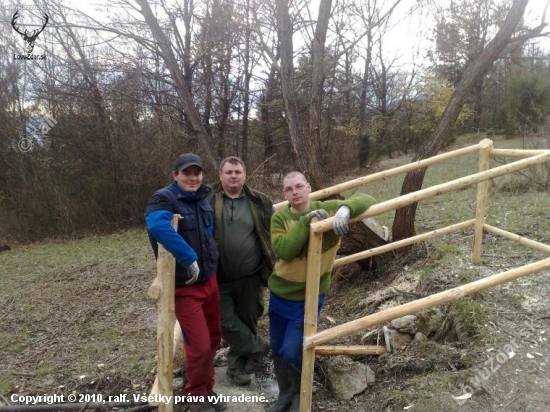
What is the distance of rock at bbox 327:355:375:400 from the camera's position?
8.78 ft

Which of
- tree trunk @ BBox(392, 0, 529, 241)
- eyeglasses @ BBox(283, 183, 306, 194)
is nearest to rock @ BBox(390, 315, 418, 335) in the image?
eyeglasses @ BBox(283, 183, 306, 194)

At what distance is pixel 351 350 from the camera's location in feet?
9.34

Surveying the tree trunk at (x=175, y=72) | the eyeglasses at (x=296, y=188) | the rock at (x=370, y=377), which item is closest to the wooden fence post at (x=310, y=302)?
the eyeglasses at (x=296, y=188)

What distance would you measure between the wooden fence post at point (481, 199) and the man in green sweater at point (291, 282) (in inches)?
62.3

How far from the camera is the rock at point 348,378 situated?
2.68 metres

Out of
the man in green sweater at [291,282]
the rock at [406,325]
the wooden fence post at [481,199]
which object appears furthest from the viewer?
the wooden fence post at [481,199]

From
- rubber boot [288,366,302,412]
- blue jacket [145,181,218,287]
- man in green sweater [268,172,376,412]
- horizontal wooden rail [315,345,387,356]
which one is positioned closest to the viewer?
blue jacket [145,181,218,287]

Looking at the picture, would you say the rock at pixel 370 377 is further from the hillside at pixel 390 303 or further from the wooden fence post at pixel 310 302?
the wooden fence post at pixel 310 302

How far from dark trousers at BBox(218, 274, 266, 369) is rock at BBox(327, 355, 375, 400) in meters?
0.67

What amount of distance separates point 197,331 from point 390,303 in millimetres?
1817

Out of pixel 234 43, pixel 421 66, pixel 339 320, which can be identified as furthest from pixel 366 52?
pixel 339 320

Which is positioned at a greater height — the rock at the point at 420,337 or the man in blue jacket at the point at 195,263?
the man in blue jacket at the point at 195,263

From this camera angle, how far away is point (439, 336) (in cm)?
296

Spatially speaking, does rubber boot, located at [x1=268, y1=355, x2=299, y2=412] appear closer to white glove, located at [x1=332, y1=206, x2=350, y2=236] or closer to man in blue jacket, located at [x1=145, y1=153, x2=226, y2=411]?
man in blue jacket, located at [x1=145, y1=153, x2=226, y2=411]
